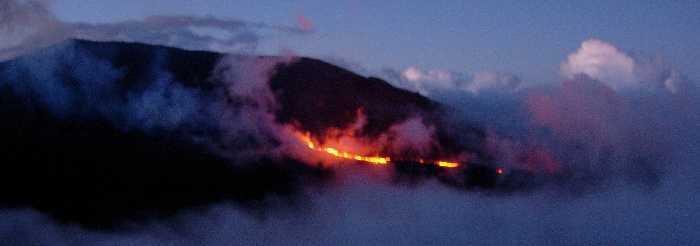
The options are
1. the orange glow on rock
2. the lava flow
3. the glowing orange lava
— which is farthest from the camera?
the glowing orange lava

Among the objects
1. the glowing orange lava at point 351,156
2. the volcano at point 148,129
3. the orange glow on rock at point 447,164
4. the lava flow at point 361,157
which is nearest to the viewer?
the volcano at point 148,129

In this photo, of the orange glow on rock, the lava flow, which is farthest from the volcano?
the lava flow

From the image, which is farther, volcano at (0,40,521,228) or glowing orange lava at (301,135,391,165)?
glowing orange lava at (301,135,391,165)

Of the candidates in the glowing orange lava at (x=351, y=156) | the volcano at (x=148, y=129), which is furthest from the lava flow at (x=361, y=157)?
the volcano at (x=148, y=129)

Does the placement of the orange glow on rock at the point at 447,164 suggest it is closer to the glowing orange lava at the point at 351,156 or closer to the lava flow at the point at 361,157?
the lava flow at the point at 361,157

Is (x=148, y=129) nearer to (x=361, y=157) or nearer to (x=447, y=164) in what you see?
(x=361, y=157)

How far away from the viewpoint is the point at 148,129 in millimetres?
73688

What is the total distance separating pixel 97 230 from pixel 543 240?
3415 centimetres

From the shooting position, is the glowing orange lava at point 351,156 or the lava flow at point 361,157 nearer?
the lava flow at point 361,157

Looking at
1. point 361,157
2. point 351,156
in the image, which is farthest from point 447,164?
point 351,156

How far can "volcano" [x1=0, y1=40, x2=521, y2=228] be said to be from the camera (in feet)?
219

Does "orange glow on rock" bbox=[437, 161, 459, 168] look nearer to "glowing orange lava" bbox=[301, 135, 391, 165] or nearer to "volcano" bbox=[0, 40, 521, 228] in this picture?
"volcano" bbox=[0, 40, 521, 228]

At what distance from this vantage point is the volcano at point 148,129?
6681 cm

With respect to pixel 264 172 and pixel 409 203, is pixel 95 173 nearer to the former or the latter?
pixel 264 172
